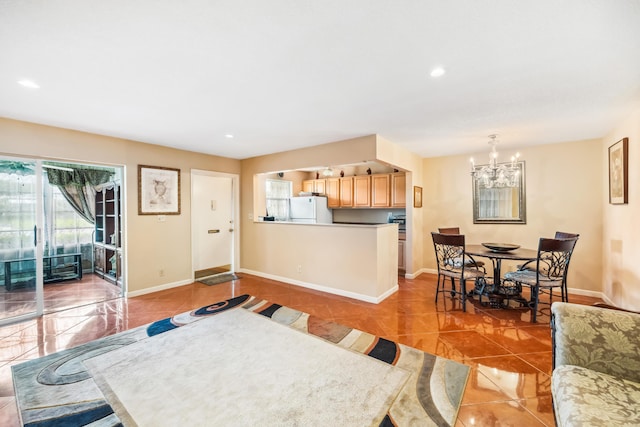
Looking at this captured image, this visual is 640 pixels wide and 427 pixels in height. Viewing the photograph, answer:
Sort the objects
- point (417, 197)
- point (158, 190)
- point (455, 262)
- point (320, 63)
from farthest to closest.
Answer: point (417, 197) → point (158, 190) → point (455, 262) → point (320, 63)

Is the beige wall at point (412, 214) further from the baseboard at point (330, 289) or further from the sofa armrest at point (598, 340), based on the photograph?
the sofa armrest at point (598, 340)

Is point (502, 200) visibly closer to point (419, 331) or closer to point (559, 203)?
point (559, 203)

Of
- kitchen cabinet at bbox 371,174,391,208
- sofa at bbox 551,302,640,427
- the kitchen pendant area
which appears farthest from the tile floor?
kitchen cabinet at bbox 371,174,391,208

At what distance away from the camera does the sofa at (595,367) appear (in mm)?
1172

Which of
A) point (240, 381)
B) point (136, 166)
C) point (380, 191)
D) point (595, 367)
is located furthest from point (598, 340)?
point (136, 166)

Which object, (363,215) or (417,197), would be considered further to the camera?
(363,215)

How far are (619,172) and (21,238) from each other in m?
7.50

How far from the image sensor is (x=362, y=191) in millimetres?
6027

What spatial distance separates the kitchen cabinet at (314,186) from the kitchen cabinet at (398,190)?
1.82 m

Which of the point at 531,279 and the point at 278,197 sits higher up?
the point at 278,197

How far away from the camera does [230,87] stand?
2.33 meters

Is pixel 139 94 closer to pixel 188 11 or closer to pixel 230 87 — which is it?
pixel 230 87

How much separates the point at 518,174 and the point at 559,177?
21.0 inches

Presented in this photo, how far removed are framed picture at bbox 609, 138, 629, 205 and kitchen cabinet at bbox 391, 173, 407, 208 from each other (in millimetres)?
2815
